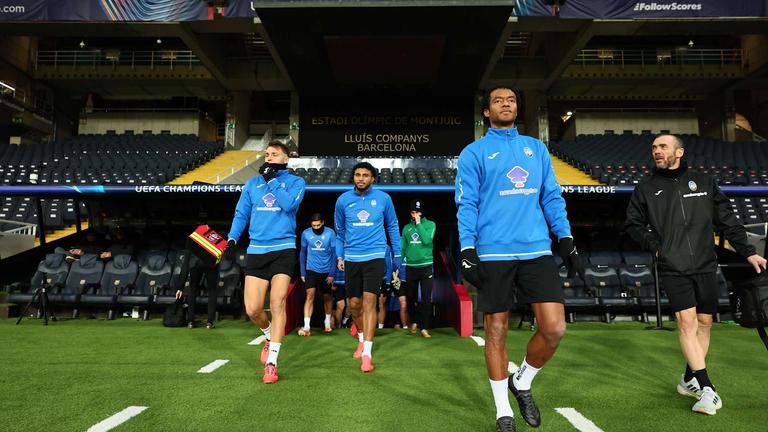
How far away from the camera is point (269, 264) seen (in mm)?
3984

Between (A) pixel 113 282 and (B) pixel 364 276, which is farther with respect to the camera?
(A) pixel 113 282

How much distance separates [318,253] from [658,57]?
76.7 ft

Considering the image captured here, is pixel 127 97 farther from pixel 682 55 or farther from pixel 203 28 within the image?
pixel 682 55

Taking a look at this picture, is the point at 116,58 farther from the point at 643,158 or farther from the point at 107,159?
the point at 643,158

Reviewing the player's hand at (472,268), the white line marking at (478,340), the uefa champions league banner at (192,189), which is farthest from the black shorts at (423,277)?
the player's hand at (472,268)

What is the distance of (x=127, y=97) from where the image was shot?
2667 cm

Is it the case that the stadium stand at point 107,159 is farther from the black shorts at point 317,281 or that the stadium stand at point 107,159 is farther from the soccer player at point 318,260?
the black shorts at point 317,281

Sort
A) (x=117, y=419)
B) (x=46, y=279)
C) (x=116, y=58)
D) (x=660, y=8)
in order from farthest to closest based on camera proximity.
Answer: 1. (x=116, y=58)
2. (x=660, y=8)
3. (x=46, y=279)
4. (x=117, y=419)

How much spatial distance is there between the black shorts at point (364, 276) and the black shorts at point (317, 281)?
2.51 m

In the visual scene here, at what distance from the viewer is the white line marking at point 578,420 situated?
2.53 metres

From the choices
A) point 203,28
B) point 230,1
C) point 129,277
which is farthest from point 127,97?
point 129,277

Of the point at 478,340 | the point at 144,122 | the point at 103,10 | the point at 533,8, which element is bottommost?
the point at 478,340

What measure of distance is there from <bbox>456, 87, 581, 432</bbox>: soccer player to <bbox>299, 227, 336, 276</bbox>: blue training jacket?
485 centimetres

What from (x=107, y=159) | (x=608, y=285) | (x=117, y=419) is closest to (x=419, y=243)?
(x=608, y=285)
